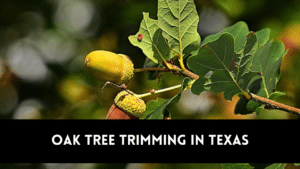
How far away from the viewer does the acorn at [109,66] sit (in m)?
0.73

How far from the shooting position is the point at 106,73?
2.46 feet

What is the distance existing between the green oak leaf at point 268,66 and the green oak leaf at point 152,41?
0.30 meters

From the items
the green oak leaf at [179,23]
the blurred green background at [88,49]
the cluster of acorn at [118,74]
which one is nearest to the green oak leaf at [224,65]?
the green oak leaf at [179,23]

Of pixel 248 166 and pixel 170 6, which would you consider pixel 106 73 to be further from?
pixel 248 166

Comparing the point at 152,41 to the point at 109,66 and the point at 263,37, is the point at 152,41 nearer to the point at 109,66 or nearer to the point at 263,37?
the point at 109,66

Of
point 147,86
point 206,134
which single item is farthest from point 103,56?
point 147,86

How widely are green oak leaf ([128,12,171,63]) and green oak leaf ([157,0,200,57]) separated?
0.02 m

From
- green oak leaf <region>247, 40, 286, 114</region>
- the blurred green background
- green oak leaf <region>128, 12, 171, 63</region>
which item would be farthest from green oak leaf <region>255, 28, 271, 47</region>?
the blurred green background

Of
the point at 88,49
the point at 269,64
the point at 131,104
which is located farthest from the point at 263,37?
the point at 88,49

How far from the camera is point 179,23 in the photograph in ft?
2.39

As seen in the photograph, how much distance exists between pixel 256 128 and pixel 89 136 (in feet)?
1.72

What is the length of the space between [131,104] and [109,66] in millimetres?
152

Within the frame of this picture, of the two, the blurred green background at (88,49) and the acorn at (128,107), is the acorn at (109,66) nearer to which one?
the acorn at (128,107)

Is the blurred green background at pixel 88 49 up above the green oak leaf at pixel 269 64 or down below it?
below
